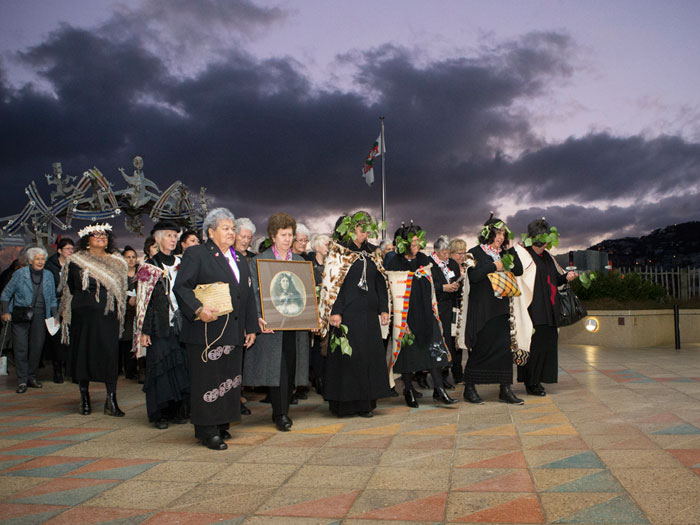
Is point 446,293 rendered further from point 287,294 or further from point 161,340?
point 161,340

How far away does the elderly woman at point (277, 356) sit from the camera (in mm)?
5398

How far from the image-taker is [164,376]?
575 centimetres

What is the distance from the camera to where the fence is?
52.7 feet

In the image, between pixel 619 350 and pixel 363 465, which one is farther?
pixel 619 350

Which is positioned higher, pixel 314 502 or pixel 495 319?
pixel 495 319

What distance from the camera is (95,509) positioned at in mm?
3326

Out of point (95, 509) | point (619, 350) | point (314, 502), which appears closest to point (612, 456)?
point (314, 502)

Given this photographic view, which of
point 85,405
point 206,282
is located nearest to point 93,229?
point 85,405

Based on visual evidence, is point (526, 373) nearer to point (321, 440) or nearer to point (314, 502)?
point (321, 440)

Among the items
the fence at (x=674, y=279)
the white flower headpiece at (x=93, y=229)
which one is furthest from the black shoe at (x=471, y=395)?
the fence at (x=674, y=279)

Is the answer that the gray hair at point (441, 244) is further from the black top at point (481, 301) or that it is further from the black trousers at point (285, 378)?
the black trousers at point (285, 378)

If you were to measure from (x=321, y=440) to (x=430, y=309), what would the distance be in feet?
7.15

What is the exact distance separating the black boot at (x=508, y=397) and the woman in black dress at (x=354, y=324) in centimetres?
137

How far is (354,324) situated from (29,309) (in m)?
5.09
